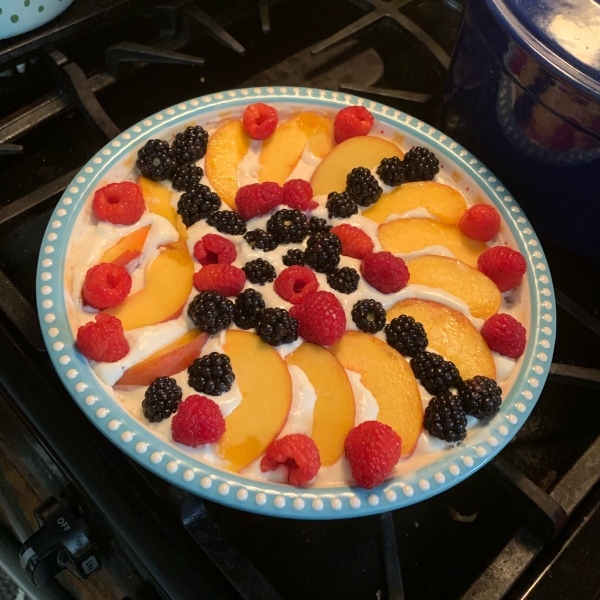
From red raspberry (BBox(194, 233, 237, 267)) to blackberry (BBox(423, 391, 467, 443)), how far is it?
0.49 m

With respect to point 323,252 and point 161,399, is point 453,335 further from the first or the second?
point 161,399

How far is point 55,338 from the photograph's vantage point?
0.96 m

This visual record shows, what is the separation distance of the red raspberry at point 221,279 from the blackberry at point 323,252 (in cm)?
15

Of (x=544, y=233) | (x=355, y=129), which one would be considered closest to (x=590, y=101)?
(x=544, y=233)

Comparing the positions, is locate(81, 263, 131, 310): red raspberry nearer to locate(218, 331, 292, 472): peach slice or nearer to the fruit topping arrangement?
the fruit topping arrangement

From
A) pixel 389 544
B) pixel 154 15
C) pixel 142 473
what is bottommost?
pixel 389 544

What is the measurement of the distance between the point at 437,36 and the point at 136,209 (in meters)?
1.13

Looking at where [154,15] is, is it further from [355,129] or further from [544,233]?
[544,233]

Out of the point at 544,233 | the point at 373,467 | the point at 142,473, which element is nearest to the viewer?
the point at 373,467

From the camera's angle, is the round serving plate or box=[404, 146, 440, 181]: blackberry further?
box=[404, 146, 440, 181]: blackberry

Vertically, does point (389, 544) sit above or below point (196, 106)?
below

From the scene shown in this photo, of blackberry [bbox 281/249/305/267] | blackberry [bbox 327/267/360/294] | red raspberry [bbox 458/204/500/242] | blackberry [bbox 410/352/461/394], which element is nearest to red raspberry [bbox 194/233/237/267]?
blackberry [bbox 281/249/305/267]

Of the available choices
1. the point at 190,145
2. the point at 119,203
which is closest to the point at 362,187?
the point at 190,145

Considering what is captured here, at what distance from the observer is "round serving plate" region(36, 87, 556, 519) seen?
87cm
